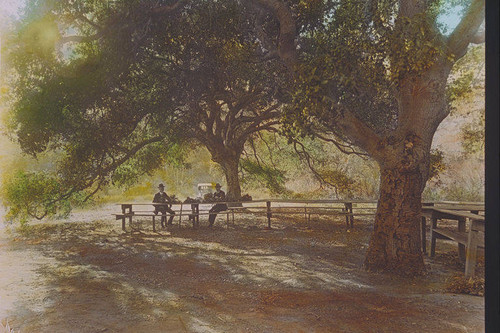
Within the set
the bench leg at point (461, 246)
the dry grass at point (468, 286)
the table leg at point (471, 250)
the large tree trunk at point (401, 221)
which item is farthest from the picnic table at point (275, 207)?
the dry grass at point (468, 286)

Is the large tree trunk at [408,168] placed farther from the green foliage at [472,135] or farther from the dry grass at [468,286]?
the dry grass at [468,286]

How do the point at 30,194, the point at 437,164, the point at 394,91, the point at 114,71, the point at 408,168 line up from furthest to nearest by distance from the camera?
the point at 30,194 < the point at 114,71 < the point at 437,164 < the point at 394,91 < the point at 408,168

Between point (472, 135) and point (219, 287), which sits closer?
point (472, 135)

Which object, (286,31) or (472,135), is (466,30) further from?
(286,31)

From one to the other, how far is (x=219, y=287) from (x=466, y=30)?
332 cm

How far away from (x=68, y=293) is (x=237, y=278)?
160 centimetres

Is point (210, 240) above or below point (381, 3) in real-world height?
below

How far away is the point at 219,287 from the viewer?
→ 3.51 metres

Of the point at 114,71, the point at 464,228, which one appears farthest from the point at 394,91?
the point at 114,71

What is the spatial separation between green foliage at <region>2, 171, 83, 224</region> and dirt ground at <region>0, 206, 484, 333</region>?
0.54 m

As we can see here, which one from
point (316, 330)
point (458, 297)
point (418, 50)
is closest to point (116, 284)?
point (316, 330)

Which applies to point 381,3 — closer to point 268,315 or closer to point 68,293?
point 268,315

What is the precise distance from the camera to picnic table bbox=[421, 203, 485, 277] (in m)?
3.25

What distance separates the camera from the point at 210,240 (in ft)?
19.6
